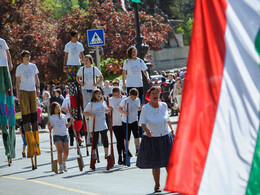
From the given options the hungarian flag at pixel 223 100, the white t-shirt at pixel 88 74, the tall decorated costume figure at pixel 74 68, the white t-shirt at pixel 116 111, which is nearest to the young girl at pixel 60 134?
the white t-shirt at pixel 116 111

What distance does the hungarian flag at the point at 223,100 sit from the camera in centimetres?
330

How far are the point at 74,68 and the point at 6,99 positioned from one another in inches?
119

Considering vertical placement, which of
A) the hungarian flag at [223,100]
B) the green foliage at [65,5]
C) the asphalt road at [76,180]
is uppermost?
the green foliage at [65,5]

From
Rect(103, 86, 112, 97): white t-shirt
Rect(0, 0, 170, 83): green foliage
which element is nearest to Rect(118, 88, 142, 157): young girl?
Rect(103, 86, 112, 97): white t-shirt

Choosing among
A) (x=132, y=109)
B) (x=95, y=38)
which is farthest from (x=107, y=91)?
(x=132, y=109)

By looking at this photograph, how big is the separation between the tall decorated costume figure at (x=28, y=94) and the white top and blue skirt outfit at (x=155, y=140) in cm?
361

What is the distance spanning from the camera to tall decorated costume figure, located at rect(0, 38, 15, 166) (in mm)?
11812

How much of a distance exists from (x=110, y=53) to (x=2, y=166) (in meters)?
18.7

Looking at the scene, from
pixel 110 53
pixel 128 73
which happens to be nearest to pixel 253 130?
pixel 128 73

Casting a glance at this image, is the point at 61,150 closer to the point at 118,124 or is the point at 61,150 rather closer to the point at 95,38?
the point at 118,124

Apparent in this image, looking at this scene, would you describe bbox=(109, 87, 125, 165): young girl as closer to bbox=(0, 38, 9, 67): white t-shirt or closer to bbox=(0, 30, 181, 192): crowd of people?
bbox=(0, 30, 181, 192): crowd of people

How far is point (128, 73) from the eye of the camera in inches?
572

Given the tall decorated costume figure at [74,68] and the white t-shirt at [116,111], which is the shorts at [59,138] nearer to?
the white t-shirt at [116,111]

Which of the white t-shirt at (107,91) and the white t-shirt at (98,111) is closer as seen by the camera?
the white t-shirt at (98,111)
